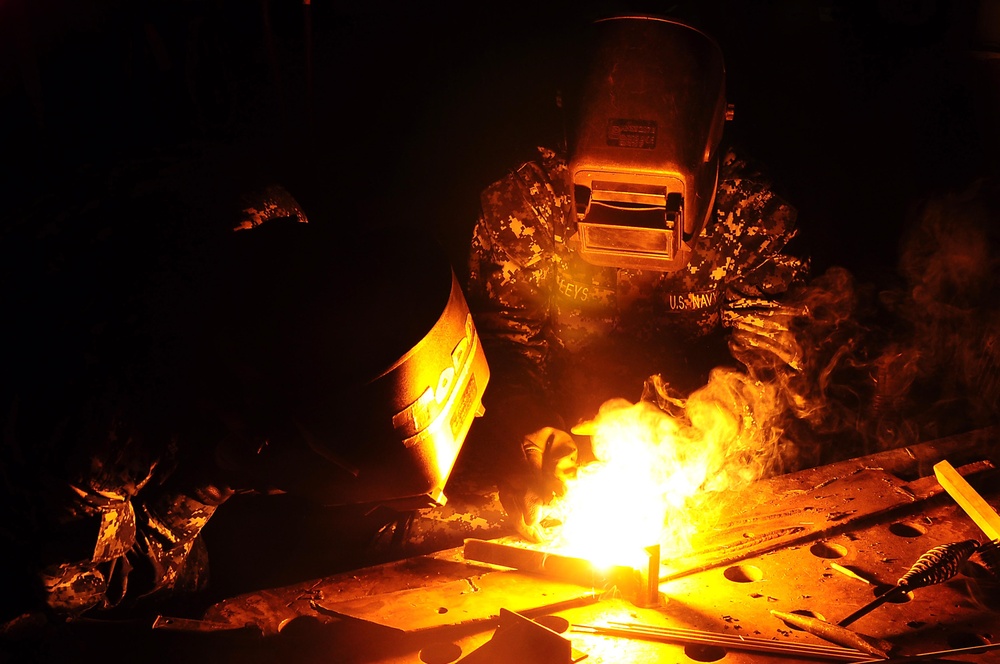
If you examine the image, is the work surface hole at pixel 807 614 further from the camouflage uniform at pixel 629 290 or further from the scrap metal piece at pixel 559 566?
the camouflage uniform at pixel 629 290

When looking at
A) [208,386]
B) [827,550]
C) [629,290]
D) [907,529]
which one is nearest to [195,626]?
[208,386]

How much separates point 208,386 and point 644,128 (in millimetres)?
1642

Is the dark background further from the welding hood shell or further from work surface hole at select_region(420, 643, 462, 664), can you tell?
work surface hole at select_region(420, 643, 462, 664)

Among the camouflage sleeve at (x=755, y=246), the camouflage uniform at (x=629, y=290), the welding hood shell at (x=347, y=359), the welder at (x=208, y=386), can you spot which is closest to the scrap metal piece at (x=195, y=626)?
the welder at (x=208, y=386)

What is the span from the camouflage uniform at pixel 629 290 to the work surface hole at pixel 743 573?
4.30ft

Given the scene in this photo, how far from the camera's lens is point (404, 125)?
369 centimetres

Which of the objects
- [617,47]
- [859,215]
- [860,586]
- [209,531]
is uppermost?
[617,47]

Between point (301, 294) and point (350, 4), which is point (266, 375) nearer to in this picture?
point (301, 294)

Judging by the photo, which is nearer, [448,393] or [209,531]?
[448,393]

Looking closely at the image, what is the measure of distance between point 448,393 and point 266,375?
1.33 feet

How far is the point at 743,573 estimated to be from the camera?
233 centimetres

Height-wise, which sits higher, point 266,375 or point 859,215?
point 266,375

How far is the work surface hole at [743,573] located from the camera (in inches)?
90.3

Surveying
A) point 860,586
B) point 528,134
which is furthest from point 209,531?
point 860,586
